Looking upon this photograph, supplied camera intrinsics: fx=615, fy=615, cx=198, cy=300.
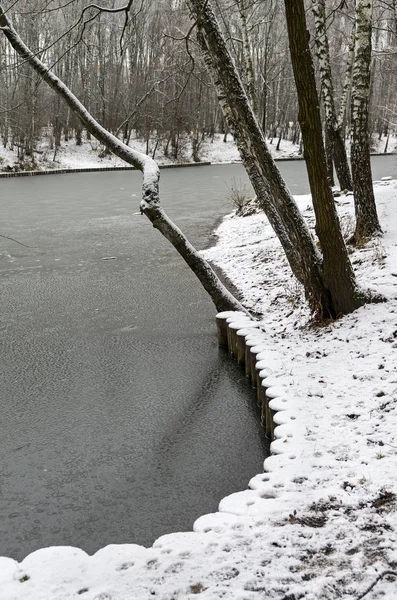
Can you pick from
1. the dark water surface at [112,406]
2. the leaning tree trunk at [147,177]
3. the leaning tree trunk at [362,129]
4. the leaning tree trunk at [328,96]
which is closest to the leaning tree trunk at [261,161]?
the leaning tree trunk at [147,177]

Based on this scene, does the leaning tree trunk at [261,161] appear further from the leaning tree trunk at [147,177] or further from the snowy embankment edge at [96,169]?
the snowy embankment edge at [96,169]

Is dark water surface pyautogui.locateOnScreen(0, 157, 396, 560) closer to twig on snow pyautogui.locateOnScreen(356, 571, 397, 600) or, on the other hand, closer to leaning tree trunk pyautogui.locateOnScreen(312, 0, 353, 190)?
twig on snow pyautogui.locateOnScreen(356, 571, 397, 600)

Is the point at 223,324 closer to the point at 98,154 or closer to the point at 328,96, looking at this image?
the point at 328,96

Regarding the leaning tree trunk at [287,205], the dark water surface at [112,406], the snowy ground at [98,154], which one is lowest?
the dark water surface at [112,406]

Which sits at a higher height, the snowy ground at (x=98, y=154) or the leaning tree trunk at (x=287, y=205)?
the snowy ground at (x=98, y=154)

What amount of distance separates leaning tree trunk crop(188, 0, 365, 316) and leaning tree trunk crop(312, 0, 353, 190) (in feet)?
18.6

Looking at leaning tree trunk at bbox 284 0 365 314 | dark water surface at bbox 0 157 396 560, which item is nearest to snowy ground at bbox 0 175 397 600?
dark water surface at bbox 0 157 396 560

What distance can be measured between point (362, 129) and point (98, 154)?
36.3 meters

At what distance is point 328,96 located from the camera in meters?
12.1

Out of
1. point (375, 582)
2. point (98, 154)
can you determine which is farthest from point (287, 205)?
point (98, 154)

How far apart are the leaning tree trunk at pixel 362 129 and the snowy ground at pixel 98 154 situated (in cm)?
2983

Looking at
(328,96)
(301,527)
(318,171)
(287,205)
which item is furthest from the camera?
(328,96)

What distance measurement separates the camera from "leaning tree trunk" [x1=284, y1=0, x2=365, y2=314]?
220 inches

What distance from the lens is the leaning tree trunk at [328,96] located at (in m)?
11.8
